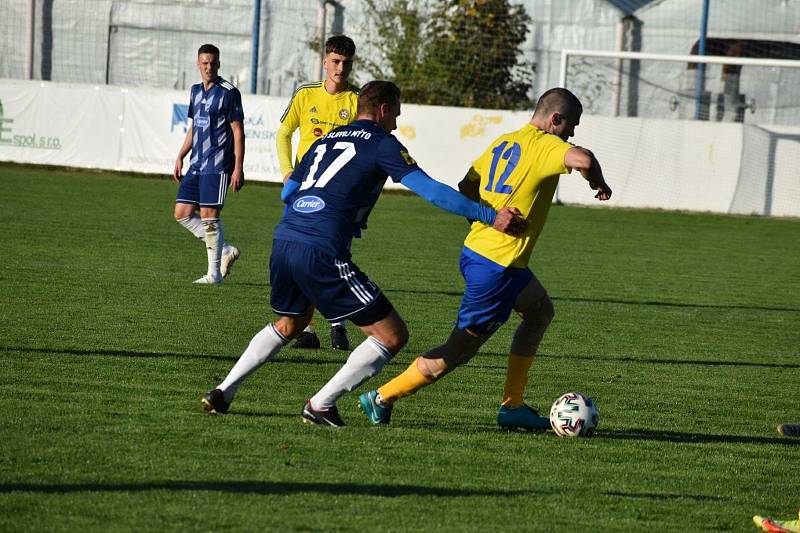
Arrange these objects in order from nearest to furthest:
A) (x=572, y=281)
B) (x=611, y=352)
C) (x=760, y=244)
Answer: (x=611, y=352)
(x=572, y=281)
(x=760, y=244)

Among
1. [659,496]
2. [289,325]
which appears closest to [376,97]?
[289,325]

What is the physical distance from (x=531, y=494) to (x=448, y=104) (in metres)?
23.3

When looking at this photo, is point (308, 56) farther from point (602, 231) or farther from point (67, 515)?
point (67, 515)

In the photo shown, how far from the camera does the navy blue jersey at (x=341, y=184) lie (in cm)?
572

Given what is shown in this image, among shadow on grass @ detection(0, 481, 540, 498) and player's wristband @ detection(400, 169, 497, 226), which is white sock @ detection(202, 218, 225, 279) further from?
shadow on grass @ detection(0, 481, 540, 498)

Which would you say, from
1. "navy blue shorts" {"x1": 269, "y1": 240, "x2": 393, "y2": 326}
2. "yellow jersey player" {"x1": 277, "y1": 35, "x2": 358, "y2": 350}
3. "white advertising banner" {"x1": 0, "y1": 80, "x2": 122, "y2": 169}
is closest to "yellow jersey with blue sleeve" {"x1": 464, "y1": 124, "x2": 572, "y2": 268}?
"navy blue shorts" {"x1": 269, "y1": 240, "x2": 393, "y2": 326}

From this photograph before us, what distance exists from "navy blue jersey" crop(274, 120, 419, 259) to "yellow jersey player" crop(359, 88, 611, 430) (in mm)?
527

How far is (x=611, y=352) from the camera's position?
29.7 feet

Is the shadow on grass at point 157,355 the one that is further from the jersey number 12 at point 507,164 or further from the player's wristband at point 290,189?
the jersey number 12 at point 507,164

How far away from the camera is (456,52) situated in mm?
28375

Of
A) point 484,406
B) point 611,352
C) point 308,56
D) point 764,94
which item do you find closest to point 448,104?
point 308,56

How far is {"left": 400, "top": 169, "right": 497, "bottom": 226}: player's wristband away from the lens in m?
5.48

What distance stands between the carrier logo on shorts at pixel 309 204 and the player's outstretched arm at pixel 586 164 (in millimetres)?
1209

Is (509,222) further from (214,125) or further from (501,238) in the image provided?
(214,125)
